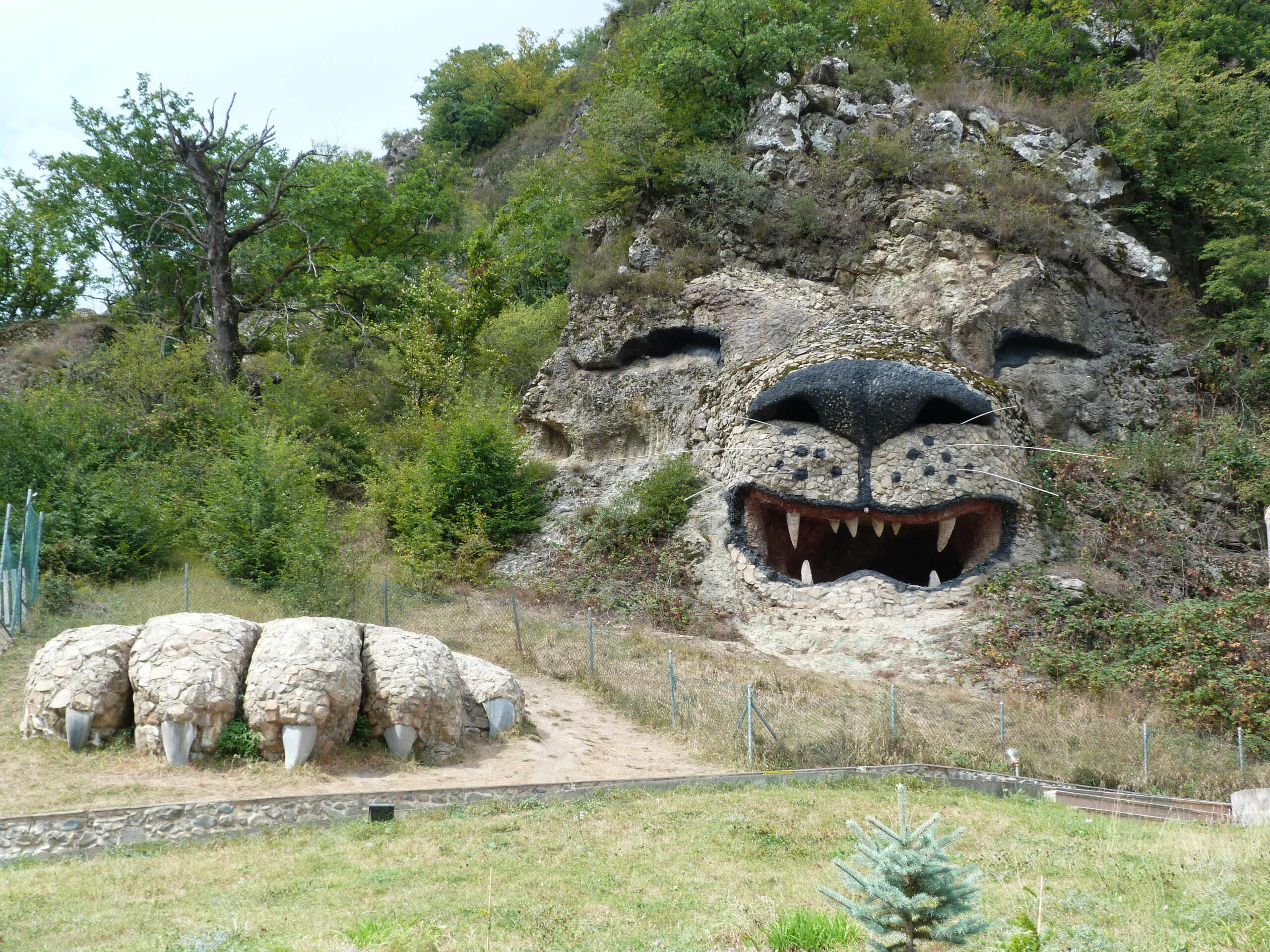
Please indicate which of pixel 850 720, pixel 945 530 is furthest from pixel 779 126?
pixel 850 720

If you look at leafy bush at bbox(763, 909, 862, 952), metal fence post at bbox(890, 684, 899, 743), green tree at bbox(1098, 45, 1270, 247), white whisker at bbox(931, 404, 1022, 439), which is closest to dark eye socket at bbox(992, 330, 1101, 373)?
white whisker at bbox(931, 404, 1022, 439)

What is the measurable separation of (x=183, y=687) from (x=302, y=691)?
1.19 metres

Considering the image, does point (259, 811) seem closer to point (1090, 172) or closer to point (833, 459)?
point (833, 459)

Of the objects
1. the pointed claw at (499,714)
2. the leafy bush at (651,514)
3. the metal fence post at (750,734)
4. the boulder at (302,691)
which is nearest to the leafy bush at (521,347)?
the leafy bush at (651,514)

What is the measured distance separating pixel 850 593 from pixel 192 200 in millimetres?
24723

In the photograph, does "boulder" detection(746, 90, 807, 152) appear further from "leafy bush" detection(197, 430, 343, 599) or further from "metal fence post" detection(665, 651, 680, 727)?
"metal fence post" detection(665, 651, 680, 727)

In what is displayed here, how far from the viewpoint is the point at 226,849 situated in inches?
346

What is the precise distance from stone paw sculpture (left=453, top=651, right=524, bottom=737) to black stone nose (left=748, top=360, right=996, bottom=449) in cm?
806

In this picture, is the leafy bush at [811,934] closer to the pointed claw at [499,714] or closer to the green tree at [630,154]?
the pointed claw at [499,714]

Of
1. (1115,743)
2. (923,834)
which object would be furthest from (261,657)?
(1115,743)

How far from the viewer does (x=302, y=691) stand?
1091cm

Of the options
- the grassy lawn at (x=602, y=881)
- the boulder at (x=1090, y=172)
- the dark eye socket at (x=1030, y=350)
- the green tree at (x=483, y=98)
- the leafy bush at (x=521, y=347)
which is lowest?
the grassy lawn at (x=602, y=881)

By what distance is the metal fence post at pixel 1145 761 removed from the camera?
11812 mm

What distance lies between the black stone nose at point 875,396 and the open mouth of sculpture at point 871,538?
4.86 feet
